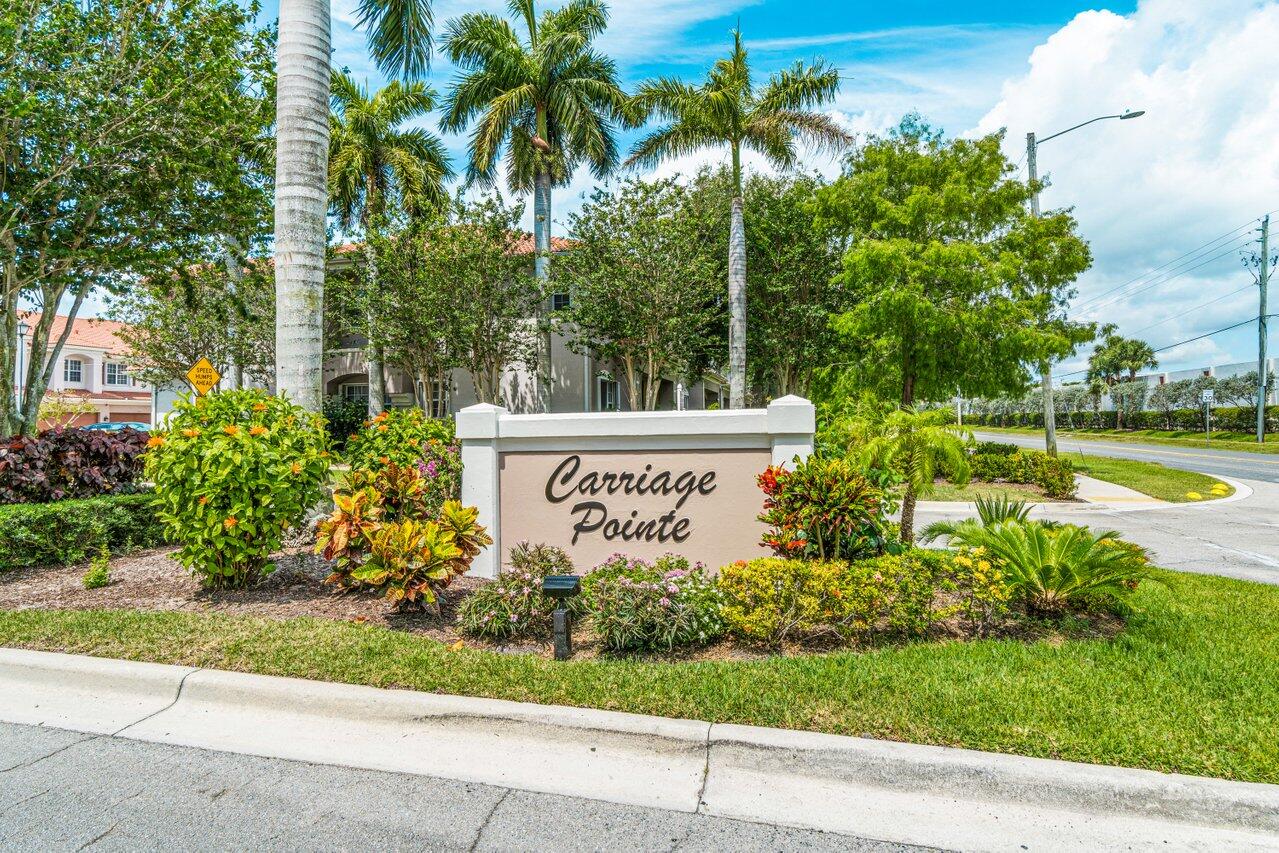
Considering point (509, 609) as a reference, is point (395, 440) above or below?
above

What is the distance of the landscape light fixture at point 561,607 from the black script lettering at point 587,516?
1.91 m

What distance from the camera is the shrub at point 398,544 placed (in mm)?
5285

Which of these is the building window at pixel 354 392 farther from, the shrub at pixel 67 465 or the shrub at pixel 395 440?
the shrub at pixel 395 440

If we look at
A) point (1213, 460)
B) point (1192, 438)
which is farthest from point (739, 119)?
point (1192, 438)

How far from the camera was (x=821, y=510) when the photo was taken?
550 centimetres

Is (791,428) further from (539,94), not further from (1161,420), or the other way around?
(1161,420)

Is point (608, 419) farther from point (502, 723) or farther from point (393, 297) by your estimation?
point (393, 297)

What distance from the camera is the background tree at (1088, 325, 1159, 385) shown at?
6184 centimetres

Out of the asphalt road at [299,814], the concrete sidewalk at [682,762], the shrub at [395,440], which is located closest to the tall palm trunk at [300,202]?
the shrub at [395,440]

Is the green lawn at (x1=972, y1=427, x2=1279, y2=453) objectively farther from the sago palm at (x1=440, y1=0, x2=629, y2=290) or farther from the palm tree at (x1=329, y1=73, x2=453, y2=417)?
the palm tree at (x1=329, y1=73, x2=453, y2=417)

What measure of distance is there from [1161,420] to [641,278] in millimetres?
49577

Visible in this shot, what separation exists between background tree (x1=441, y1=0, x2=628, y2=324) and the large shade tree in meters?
0.03

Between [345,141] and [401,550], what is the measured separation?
68.5 ft

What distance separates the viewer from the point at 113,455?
8.94 m
